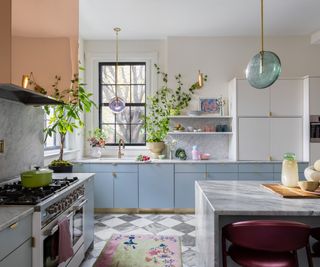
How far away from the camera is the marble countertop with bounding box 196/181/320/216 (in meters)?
1.76

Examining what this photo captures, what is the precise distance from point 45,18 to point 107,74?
2996 millimetres

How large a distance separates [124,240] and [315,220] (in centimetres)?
221

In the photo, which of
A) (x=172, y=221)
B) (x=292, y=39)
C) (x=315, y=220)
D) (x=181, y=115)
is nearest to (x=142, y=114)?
(x=181, y=115)

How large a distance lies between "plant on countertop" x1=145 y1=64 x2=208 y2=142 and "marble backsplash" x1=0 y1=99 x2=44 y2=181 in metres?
2.09

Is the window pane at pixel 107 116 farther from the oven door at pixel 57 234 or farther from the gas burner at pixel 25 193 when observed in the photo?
the gas burner at pixel 25 193

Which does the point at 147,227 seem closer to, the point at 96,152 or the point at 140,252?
the point at 140,252

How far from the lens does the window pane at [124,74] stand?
538 cm

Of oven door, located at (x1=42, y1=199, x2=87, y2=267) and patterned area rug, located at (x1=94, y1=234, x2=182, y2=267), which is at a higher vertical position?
oven door, located at (x1=42, y1=199, x2=87, y2=267)

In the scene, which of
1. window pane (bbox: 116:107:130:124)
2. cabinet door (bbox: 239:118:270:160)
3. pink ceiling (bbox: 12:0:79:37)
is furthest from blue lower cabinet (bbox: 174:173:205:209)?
pink ceiling (bbox: 12:0:79:37)

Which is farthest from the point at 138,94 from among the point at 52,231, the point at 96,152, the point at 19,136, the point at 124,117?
the point at 52,231

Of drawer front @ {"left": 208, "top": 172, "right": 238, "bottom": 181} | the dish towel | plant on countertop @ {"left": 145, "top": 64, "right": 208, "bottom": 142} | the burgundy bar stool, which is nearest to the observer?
the burgundy bar stool

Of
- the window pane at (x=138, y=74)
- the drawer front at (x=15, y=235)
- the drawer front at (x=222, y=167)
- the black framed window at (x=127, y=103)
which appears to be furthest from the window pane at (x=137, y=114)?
the drawer front at (x=15, y=235)

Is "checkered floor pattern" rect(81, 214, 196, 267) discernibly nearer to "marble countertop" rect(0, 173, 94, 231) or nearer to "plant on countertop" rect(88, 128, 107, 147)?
"plant on countertop" rect(88, 128, 107, 147)

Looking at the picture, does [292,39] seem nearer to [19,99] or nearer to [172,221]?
[172,221]
